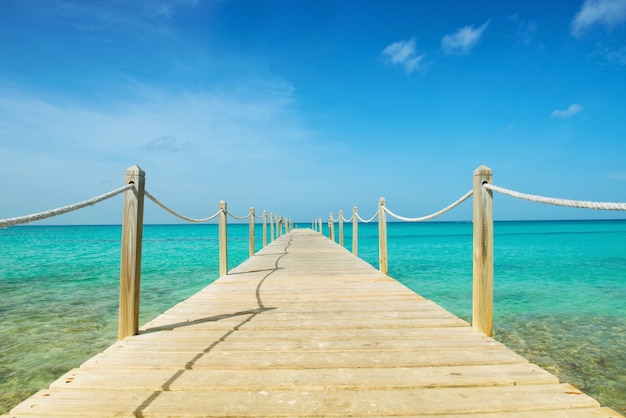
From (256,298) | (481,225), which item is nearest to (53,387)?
(256,298)

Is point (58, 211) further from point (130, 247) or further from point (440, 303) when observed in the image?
point (440, 303)

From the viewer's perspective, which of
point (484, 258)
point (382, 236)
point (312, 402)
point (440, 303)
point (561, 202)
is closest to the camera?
point (312, 402)

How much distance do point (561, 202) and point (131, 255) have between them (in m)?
3.11

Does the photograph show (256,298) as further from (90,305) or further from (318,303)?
(90,305)

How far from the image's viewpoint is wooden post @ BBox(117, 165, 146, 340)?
294cm

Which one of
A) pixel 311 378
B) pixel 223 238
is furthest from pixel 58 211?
pixel 223 238

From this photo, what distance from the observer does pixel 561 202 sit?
2277 millimetres

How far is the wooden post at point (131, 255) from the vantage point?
2943mm

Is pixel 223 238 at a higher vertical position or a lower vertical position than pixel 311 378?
higher

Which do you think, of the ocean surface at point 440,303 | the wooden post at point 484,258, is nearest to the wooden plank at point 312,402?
the wooden post at point 484,258

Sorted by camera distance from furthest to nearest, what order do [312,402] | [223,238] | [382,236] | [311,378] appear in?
1. [382,236]
2. [223,238]
3. [311,378]
4. [312,402]

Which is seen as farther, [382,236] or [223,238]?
[382,236]

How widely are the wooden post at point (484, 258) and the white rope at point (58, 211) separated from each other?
9.36ft

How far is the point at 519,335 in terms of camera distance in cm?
592
